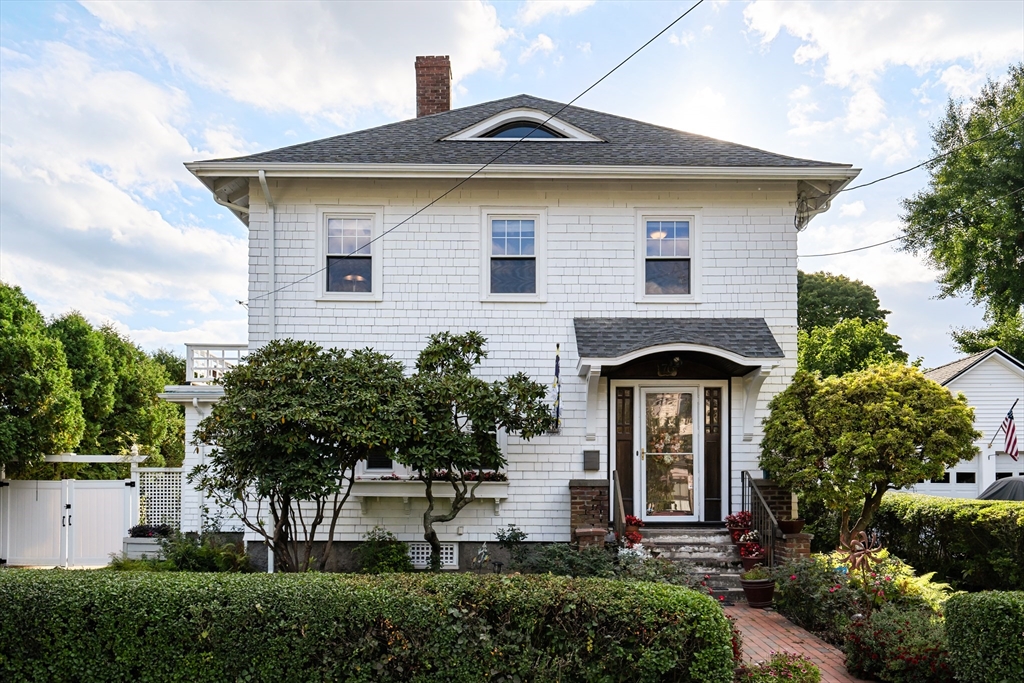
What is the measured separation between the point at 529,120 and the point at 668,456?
235 inches

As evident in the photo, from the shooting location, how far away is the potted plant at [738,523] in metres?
9.66

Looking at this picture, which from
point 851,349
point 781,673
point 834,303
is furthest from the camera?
point 834,303

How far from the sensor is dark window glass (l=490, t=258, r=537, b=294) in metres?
10.5

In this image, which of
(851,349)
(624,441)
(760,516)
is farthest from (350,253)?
(851,349)

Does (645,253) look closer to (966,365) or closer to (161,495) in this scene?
(161,495)

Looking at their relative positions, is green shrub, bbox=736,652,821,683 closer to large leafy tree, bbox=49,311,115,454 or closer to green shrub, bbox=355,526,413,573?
green shrub, bbox=355,526,413,573

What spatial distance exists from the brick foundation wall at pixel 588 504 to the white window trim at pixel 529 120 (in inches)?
220

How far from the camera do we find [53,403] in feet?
42.5

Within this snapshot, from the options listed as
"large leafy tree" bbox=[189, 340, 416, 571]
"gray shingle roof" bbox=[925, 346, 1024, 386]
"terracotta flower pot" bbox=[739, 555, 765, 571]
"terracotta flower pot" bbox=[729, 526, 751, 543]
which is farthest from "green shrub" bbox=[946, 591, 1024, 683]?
"gray shingle roof" bbox=[925, 346, 1024, 386]

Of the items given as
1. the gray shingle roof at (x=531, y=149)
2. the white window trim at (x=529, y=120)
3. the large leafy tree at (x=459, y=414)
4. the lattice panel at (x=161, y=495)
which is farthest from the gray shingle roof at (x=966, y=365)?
the lattice panel at (x=161, y=495)

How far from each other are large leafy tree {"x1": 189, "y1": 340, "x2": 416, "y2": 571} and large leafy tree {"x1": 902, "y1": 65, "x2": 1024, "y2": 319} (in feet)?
61.5

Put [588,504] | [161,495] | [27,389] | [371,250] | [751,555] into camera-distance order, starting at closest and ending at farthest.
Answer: [751,555], [588,504], [371,250], [27,389], [161,495]

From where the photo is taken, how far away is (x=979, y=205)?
19797 mm

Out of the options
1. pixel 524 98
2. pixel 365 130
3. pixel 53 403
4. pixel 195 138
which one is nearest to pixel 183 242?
pixel 195 138
